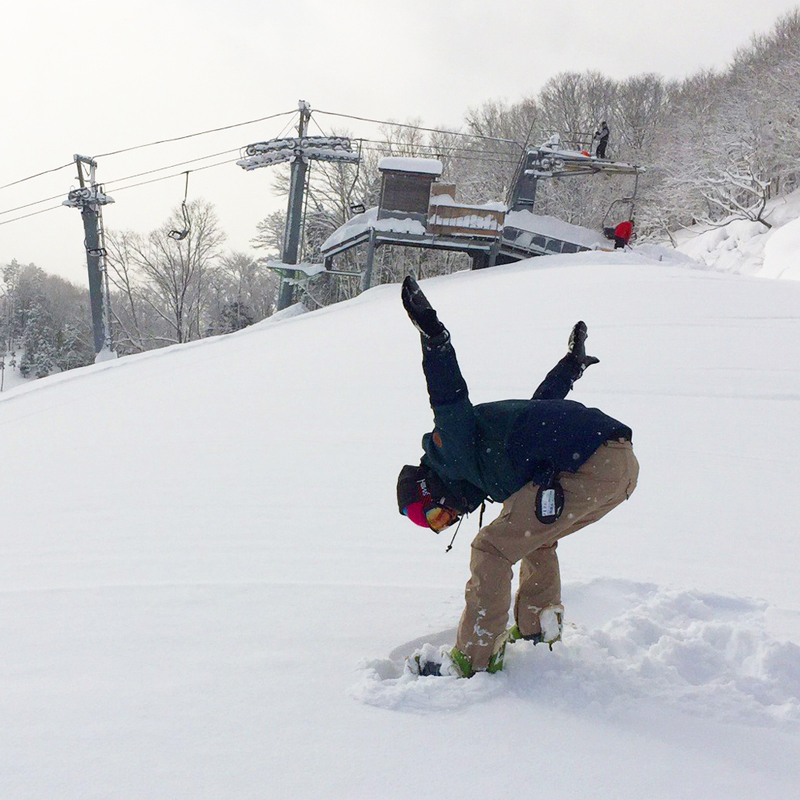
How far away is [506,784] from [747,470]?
397 centimetres

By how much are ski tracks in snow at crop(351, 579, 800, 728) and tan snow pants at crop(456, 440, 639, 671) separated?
171 millimetres

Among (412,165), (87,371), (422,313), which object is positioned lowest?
(422,313)

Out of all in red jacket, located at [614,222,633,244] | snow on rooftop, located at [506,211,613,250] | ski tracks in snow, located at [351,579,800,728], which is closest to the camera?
ski tracks in snow, located at [351,579,800,728]

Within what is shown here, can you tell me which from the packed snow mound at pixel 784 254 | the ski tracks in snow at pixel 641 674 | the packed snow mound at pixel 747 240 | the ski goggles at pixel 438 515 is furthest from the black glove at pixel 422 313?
the packed snow mound at pixel 747 240

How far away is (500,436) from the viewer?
244 centimetres

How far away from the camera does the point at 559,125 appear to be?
45.6 meters

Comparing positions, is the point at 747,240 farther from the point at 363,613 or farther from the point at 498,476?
the point at 498,476

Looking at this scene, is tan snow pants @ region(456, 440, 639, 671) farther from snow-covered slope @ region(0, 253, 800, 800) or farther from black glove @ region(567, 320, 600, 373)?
black glove @ region(567, 320, 600, 373)

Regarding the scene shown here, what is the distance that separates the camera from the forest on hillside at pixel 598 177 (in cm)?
3541

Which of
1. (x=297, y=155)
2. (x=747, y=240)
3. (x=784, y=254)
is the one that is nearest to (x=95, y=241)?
(x=297, y=155)

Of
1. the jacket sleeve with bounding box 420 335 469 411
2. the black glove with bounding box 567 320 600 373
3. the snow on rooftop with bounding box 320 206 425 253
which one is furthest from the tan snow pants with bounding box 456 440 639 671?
the snow on rooftop with bounding box 320 206 425 253

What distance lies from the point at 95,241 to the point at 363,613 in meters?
18.2

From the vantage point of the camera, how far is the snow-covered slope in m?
1.96

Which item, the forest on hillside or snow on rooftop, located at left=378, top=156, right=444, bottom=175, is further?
the forest on hillside
